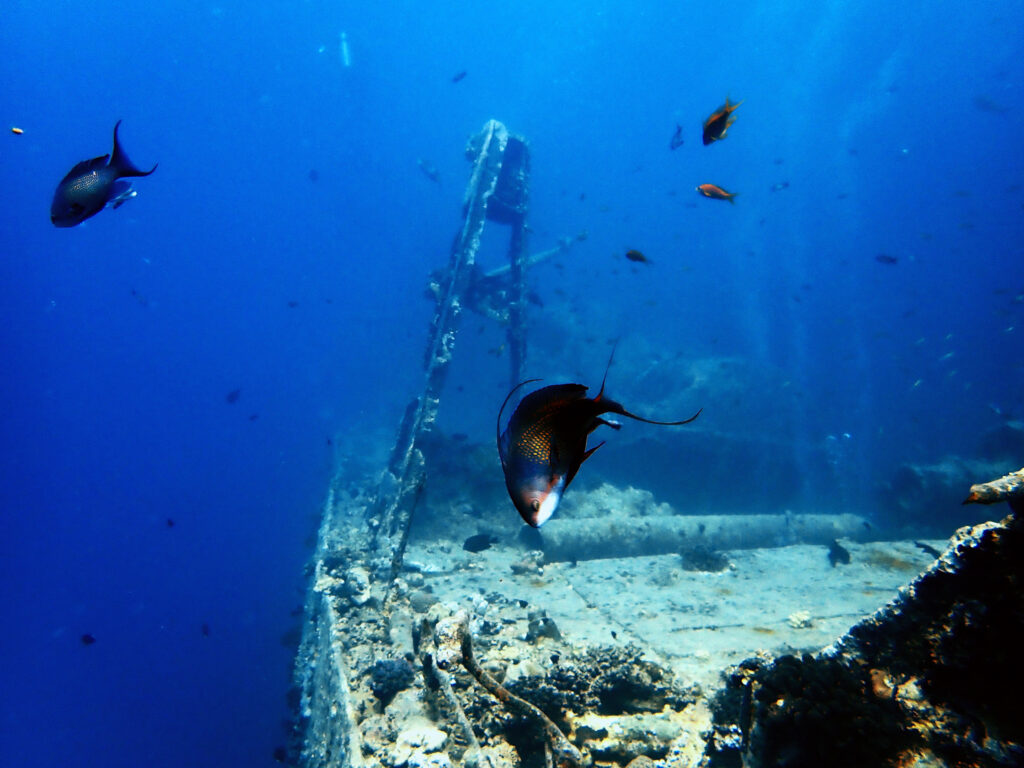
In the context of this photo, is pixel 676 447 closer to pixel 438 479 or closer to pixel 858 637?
pixel 438 479

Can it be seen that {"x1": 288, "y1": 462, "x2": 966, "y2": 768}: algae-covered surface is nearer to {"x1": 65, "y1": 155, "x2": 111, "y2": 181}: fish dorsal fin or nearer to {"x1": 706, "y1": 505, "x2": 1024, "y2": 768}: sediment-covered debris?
{"x1": 706, "y1": 505, "x2": 1024, "y2": 768}: sediment-covered debris

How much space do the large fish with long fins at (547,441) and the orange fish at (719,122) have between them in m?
4.83

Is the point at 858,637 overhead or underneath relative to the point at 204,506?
overhead

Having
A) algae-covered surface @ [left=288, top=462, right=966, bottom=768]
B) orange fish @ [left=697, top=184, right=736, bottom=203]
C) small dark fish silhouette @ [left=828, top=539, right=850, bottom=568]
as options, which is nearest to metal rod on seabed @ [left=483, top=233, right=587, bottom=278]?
algae-covered surface @ [left=288, top=462, right=966, bottom=768]

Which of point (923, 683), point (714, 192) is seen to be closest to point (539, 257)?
point (714, 192)

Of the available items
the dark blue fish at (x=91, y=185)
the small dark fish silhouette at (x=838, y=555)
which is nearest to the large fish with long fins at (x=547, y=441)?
the dark blue fish at (x=91, y=185)

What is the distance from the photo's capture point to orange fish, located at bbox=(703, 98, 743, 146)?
4648mm

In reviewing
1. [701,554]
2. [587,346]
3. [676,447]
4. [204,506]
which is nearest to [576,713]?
[701,554]

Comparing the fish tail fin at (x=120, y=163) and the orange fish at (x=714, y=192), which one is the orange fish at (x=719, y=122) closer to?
the orange fish at (x=714, y=192)

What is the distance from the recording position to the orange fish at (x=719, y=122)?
4.65m

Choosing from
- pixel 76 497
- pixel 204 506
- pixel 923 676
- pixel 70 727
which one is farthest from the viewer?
pixel 76 497

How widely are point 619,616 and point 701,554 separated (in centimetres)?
356

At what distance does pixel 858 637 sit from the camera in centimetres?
265

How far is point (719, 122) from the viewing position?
4711 mm
